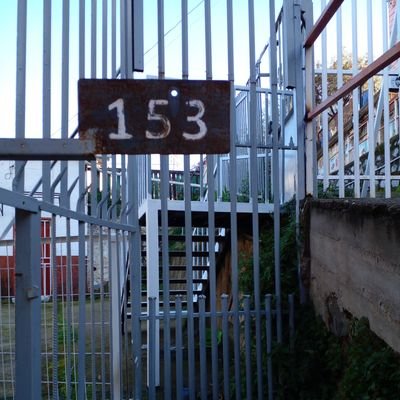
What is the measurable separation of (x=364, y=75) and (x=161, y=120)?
218cm

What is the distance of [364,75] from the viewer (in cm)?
327

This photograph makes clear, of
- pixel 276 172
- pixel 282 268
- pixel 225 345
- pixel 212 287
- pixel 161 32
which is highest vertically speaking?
pixel 161 32

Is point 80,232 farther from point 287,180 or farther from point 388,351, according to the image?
point 287,180

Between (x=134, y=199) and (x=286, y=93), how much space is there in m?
2.27

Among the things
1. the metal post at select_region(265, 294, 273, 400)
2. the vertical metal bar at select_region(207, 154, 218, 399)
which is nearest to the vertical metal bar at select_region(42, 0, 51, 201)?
the vertical metal bar at select_region(207, 154, 218, 399)

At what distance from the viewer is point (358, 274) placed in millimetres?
3133

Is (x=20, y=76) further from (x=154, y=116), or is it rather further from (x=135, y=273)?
(x=135, y=273)

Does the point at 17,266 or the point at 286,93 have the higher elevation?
the point at 286,93

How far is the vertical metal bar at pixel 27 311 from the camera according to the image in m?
1.95

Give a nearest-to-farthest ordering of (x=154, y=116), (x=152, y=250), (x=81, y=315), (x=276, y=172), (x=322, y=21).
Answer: (x=154, y=116)
(x=81, y=315)
(x=322, y=21)
(x=276, y=172)
(x=152, y=250)

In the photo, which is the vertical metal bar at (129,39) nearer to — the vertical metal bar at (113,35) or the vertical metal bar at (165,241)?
the vertical metal bar at (165,241)

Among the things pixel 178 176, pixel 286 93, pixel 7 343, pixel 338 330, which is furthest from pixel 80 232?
pixel 178 176

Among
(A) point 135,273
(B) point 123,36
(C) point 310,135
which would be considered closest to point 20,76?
(B) point 123,36

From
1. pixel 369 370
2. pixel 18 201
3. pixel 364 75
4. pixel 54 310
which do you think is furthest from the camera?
pixel 364 75
